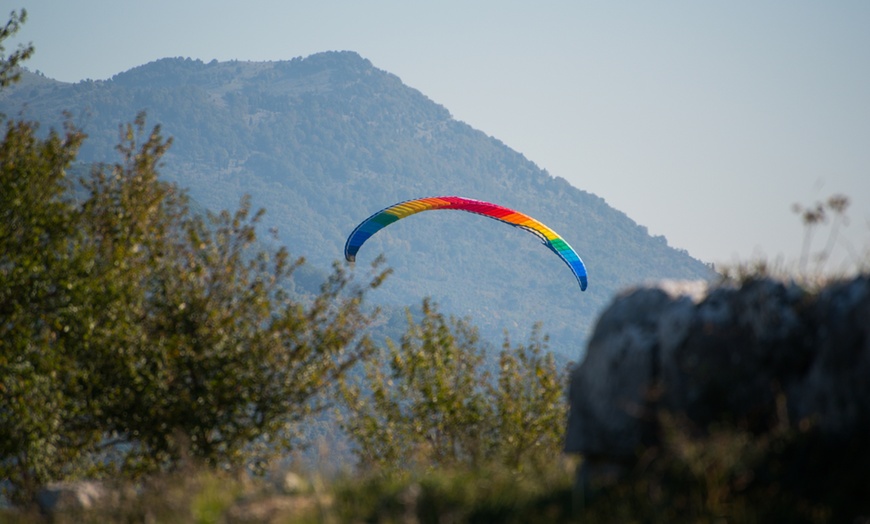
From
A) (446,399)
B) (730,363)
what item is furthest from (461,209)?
(730,363)

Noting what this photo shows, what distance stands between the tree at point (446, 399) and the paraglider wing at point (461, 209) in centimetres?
632

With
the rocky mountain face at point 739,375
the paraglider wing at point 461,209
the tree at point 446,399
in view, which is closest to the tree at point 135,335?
the tree at point 446,399

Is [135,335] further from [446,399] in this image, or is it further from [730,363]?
[730,363]

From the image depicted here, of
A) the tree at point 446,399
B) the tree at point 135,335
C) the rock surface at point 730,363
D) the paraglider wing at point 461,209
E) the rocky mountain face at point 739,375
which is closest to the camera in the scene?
the rocky mountain face at point 739,375

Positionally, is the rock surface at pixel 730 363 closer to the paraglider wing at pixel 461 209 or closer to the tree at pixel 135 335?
the tree at pixel 135 335

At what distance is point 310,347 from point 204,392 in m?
3.20

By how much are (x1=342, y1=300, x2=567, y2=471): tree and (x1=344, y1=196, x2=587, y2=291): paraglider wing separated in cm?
632

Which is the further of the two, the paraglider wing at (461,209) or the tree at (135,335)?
the paraglider wing at (461,209)

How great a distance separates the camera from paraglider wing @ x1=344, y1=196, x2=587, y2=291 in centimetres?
3484

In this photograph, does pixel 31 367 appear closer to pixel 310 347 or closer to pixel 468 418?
pixel 310 347

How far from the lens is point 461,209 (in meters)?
33.7

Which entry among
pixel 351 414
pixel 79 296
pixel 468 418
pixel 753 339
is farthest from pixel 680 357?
pixel 351 414

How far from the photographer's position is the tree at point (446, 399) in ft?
88.1

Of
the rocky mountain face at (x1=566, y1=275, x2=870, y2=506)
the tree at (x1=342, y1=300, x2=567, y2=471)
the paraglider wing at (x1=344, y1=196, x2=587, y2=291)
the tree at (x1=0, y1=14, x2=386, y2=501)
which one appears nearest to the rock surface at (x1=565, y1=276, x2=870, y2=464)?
the rocky mountain face at (x1=566, y1=275, x2=870, y2=506)
